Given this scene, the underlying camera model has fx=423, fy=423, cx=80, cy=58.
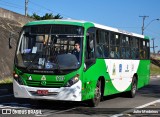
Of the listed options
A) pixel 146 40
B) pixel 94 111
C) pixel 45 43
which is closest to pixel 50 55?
pixel 45 43

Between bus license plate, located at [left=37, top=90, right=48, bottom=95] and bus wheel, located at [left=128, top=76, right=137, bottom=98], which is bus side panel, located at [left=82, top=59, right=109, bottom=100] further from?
bus wheel, located at [left=128, top=76, right=137, bottom=98]

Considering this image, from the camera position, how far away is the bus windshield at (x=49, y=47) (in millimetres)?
12586

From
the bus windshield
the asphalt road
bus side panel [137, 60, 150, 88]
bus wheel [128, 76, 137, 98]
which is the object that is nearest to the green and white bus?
the bus windshield

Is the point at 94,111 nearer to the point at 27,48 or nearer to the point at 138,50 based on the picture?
the point at 27,48

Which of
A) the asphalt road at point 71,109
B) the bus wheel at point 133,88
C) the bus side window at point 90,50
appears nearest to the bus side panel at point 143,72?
the bus wheel at point 133,88

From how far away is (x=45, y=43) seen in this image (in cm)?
1290

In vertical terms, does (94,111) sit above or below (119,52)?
below

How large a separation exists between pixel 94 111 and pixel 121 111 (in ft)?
2.90

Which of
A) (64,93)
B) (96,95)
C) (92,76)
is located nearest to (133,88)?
(96,95)

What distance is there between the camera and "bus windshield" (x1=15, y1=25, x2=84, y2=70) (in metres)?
12.6

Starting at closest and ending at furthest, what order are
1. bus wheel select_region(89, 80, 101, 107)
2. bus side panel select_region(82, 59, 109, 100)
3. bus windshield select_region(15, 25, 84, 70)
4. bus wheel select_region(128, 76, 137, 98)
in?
bus windshield select_region(15, 25, 84, 70), bus side panel select_region(82, 59, 109, 100), bus wheel select_region(89, 80, 101, 107), bus wheel select_region(128, 76, 137, 98)

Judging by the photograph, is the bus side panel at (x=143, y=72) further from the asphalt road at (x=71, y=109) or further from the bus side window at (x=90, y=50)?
the bus side window at (x=90, y=50)

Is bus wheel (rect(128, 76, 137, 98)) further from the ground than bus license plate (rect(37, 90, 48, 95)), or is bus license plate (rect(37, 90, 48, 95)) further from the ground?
bus license plate (rect(37, 90, 48, 95))

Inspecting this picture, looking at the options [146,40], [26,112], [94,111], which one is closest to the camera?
[26,112]
